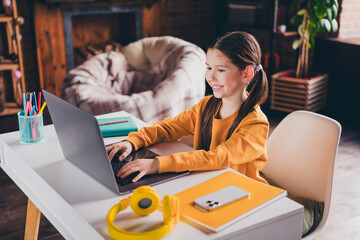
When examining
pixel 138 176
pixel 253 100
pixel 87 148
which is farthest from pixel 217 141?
pixel 87 148

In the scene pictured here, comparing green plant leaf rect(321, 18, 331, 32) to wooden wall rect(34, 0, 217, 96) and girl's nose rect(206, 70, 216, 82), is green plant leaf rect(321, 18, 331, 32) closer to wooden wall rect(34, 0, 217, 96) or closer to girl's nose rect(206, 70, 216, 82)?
wooden wall rect(34, 0, 217, 96)

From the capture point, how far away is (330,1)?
142 inches

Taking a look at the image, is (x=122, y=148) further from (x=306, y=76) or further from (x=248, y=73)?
(x=306, y=76)

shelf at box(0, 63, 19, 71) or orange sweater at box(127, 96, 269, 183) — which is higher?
orange sweater at box(127, 96, 269, 183)

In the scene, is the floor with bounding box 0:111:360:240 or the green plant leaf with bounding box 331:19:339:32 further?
the green plant leaf with bounding box 331:19:339:32

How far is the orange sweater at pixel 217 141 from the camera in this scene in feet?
4.42

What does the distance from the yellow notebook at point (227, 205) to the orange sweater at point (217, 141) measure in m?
0.07

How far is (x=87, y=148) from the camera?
123 cm

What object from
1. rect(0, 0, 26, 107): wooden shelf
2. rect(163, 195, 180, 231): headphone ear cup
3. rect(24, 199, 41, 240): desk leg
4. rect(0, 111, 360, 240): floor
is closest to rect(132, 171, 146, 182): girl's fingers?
rect(163, 195, 180, 231): headphone ear cup

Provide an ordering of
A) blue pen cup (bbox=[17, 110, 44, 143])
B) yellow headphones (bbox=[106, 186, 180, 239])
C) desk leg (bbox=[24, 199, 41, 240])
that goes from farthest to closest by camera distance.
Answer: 1. desk leg (bbox=[24, 199, 41, 240])
2. blue pen cup (bbox=[17, 110, 44, 143])
3. yellow headphones (bbox=[106, 186, 180, 239])

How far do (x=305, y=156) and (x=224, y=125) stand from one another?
1.00ft

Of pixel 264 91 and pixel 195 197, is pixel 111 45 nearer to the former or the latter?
pixel 264 91

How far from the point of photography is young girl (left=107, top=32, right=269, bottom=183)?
1349 millimetres

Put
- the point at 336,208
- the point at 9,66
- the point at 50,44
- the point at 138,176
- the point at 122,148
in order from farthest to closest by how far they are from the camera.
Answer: the point at 50,44, the point at 9,66, the point at 336,208, the point at 122,148, the point at 138,176
